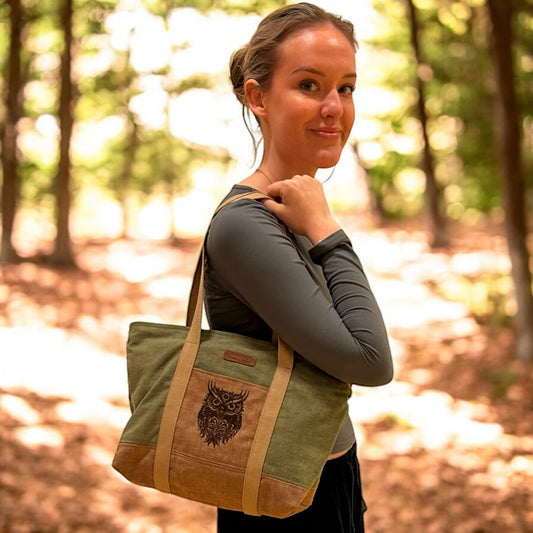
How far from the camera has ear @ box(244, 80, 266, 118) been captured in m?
1.51

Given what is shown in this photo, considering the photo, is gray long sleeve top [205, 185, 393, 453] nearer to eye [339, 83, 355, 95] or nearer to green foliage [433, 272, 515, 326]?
eye [339, 83, 355, 95]

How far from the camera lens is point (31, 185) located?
13.7m

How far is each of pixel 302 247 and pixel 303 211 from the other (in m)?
0.11

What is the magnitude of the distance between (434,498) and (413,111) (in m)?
11.1

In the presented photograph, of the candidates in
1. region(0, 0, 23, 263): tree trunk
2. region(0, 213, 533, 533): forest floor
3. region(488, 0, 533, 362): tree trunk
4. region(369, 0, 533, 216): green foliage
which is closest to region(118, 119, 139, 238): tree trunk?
region(0, 0, 23, 263): tree trunk

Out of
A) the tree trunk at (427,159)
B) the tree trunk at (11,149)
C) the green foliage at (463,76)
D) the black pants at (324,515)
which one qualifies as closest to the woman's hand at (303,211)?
the black pants at (324,515)

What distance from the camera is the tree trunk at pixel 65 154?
1077 cm

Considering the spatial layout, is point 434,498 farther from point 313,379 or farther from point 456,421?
Answer: point 313,379

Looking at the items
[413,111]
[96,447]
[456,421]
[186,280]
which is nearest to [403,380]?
[456,421]

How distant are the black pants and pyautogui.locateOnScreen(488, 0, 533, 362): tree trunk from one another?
5.69 metres

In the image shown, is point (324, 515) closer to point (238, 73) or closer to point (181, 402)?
point (181, 402)

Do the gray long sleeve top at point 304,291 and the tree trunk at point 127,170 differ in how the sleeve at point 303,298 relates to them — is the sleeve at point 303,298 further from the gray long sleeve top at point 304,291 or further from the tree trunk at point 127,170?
the tree trunk at point 127,170

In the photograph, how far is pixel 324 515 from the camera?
4.89 ft

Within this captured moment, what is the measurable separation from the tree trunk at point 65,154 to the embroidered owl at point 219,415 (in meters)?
10.2
